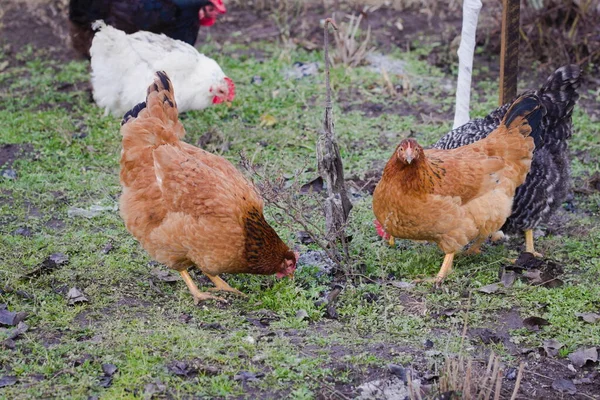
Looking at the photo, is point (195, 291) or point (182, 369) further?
point (195, 291)

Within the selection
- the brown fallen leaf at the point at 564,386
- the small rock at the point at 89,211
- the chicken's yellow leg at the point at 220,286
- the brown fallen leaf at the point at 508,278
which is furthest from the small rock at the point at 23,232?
the brown fallen leaf at the point at 564,386

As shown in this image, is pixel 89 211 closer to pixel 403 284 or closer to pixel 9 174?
pixel 9 174

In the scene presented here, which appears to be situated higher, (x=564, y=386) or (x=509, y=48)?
(x=509, y=48)

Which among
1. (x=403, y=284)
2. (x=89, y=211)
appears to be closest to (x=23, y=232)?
(x=89, y=211)

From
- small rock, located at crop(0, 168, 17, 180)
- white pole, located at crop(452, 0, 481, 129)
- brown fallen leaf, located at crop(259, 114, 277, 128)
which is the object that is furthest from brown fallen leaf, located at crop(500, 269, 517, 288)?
small rock, located at crop(0, 168, 17, 180)

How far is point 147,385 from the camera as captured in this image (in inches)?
127

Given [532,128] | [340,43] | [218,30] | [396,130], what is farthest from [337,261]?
[218,30]

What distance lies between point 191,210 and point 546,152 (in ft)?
7.99

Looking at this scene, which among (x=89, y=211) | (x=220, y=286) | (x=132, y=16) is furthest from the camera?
(x=132, y=16)

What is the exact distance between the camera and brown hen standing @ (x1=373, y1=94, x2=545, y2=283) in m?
4.21

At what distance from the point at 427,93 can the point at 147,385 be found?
5.07m

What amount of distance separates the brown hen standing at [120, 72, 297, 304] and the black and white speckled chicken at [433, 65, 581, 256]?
5.21ft

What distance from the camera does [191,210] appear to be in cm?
396

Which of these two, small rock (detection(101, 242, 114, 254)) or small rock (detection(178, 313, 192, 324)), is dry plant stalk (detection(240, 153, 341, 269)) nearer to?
small rock (detection(178, 313, 192, 324))
